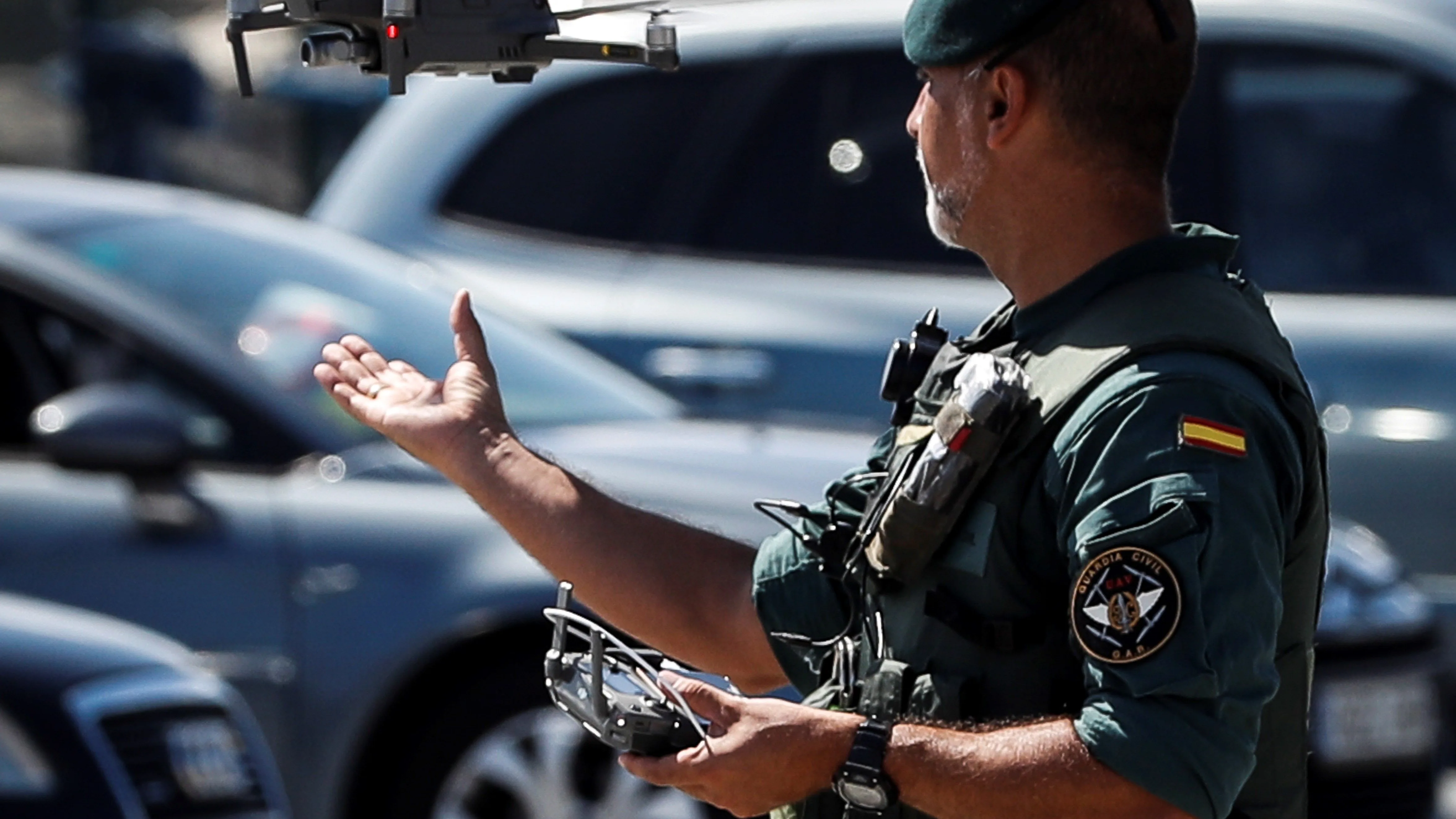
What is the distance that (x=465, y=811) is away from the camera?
471 cm

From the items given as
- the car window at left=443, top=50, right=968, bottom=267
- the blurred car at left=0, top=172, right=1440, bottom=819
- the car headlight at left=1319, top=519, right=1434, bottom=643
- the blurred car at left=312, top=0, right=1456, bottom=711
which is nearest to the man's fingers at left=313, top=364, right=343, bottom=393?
the blurred car at left=0, top=172, right=1440, bottom=819

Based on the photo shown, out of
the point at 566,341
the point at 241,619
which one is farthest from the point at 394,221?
the point at 241,619

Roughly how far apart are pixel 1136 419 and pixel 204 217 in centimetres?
393

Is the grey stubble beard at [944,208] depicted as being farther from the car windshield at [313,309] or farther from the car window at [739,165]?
Answer: the car window at [739,165]

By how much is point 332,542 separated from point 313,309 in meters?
0.80

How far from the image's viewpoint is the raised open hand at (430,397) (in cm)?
268

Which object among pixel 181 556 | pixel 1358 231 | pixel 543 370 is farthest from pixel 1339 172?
pixel 181 556

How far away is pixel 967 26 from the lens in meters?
2.31

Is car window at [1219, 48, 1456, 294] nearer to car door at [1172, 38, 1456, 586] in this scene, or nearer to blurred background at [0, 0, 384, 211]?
car door at [1172, 38, 1456, 586]

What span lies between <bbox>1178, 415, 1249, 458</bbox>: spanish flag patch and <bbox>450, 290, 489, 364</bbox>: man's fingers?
966mm

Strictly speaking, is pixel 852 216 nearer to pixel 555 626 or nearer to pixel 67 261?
pixel 67 261

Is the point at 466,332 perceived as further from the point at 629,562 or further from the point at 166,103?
the point at 166,103

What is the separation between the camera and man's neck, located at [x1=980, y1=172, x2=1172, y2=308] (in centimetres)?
236

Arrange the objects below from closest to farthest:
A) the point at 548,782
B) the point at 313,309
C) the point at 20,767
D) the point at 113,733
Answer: the point at 20,767, the point at 113,733, the point at 548,782, the point at 313,309
